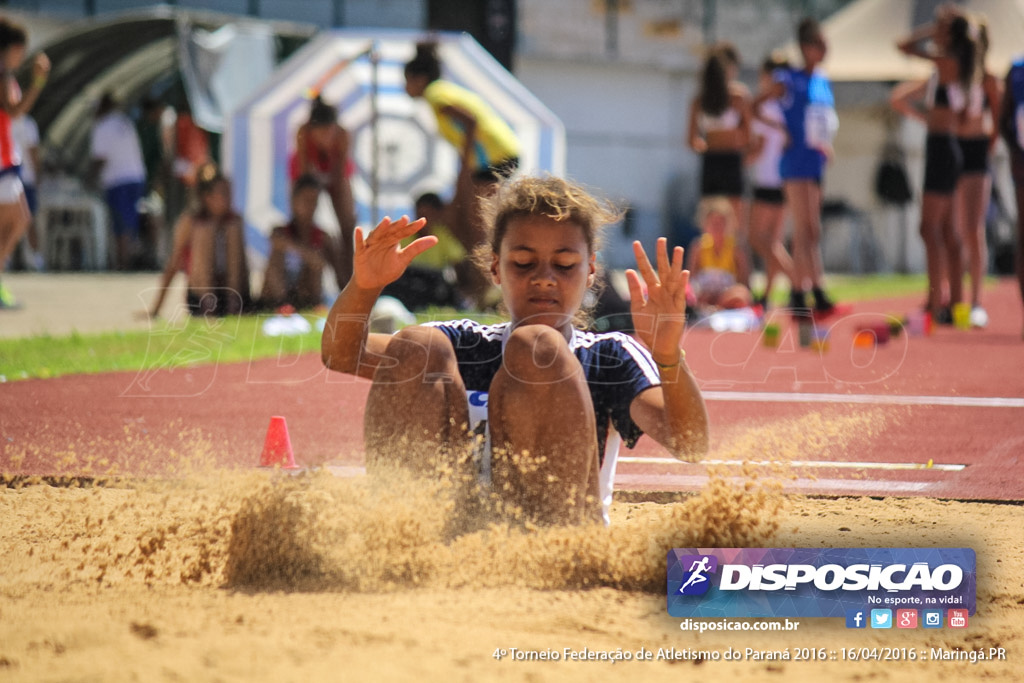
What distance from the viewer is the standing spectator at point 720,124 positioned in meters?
11.8

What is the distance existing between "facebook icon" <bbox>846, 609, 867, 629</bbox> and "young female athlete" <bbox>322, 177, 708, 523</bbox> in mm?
738

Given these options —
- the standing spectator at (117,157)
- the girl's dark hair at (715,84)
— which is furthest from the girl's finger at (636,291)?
the standing spectator at (117,157)

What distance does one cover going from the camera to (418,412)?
3279 mm

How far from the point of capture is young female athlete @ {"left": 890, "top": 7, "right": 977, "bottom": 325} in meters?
9.84

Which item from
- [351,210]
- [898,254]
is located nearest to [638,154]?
[898,254]

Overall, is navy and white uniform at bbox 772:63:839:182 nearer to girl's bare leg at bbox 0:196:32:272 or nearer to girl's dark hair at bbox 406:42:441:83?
girl's dark hair at bbox 406:42:441:83

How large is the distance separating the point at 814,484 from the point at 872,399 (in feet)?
6.85

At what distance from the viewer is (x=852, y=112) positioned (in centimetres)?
2102

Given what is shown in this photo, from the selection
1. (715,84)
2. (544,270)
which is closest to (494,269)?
(544,270)

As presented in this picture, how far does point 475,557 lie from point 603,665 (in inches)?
26.9

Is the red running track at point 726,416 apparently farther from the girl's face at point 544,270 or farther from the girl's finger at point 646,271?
the girl's finger at point 646,271

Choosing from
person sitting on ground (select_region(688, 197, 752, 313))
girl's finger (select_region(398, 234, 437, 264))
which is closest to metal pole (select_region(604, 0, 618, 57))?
person sitting on ground (select_region(688, 197, 752, 313))

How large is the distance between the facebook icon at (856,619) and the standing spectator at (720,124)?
30.4ft

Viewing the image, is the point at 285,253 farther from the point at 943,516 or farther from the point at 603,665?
the point at 603,665
